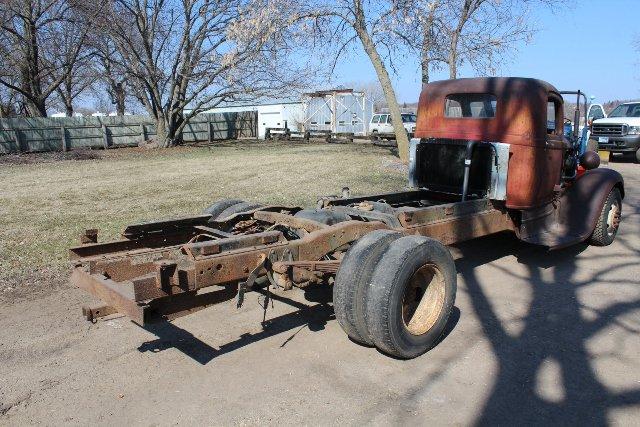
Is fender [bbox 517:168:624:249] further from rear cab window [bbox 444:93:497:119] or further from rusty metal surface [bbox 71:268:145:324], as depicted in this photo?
rusty metal surface [bbox 71:268:145:324]

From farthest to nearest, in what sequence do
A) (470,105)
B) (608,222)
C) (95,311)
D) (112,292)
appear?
1. (608,222)
2. (470,105)
3. (95,311)
4. (112,292)

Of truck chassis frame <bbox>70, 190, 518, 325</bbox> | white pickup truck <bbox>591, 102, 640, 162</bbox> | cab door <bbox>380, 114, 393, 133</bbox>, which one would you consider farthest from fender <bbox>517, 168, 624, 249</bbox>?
cab door <bbox>380, 114, 393, 133</bbox>

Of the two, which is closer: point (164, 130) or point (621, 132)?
point (621, 132)

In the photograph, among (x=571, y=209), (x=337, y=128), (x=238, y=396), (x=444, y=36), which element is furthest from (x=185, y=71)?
(x=238, y=396)

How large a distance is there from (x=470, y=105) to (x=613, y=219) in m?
2.78

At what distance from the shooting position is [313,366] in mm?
3982

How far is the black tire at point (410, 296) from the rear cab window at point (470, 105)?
8.74 feet

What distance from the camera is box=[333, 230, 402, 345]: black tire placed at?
12.6 ft

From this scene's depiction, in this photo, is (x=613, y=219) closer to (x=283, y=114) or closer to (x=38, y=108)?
(x=38, y=108)

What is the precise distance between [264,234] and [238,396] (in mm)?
1213

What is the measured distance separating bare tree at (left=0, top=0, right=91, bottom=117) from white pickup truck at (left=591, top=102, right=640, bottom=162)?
2240 cm

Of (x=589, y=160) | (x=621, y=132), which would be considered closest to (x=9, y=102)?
(x=621, y=132)

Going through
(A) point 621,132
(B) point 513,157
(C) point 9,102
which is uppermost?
(C) point 9,102

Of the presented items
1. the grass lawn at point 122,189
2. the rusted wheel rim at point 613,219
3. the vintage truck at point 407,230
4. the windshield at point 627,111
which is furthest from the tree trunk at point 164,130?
the rusted wheel rim at point 613,219
